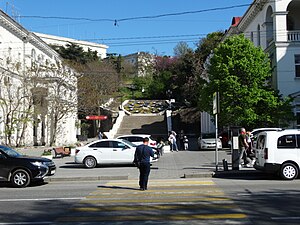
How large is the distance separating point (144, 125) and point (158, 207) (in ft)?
155

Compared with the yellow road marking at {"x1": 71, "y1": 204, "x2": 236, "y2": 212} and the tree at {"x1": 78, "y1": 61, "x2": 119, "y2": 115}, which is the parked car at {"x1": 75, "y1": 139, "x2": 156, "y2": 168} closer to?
the yellow road marking at {"x1": 71, "y1": 204, "x2": 236, "y2": 212}

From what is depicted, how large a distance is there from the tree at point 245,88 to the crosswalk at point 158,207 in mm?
19178

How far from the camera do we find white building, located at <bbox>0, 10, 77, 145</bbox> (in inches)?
1550

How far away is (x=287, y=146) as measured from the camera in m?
15.6

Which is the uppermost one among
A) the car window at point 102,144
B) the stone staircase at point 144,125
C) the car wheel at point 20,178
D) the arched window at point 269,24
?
the arched window at point 269,24

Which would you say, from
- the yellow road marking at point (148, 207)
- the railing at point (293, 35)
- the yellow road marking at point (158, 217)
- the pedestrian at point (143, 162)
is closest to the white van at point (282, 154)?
the pedestrian at point (143, 162)

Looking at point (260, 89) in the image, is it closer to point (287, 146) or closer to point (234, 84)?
point (234, 84)

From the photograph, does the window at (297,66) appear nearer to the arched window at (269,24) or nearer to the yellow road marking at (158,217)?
the arched window at (269,24)

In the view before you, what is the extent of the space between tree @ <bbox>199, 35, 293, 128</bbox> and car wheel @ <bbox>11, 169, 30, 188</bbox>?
19.9 metres

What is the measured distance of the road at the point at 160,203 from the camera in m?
9.03

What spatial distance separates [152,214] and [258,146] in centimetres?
811

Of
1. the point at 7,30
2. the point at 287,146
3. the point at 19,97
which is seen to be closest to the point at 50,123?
the point at 19,97

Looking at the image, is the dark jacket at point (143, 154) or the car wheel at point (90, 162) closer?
the dark jacket at point (143, 154)

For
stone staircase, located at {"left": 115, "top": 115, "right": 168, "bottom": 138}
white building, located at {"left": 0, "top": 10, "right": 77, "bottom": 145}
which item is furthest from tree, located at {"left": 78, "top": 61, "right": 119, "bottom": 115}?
white building, located at {"left": 0, "top": 10, "right": 77, "bottom": 145}
